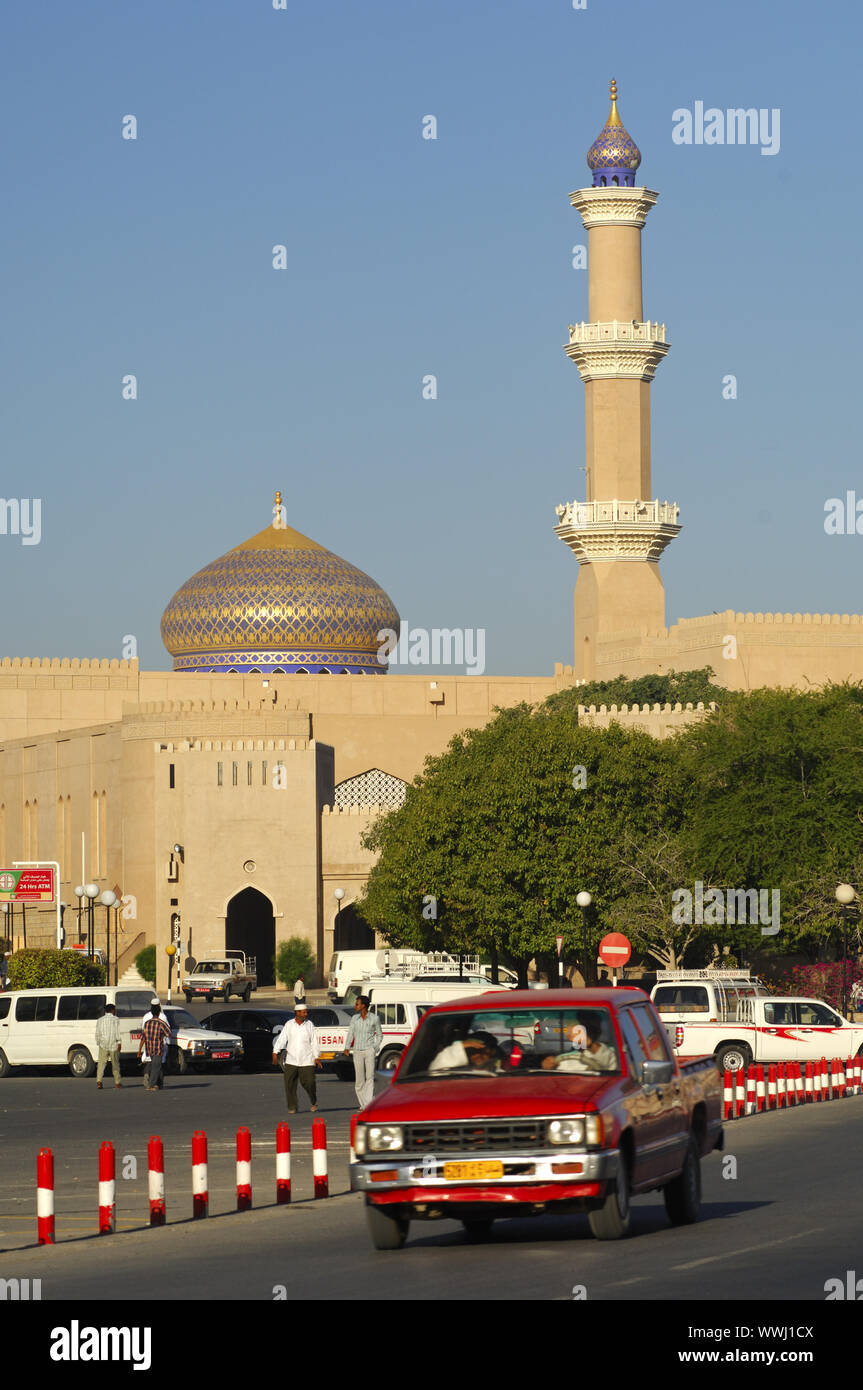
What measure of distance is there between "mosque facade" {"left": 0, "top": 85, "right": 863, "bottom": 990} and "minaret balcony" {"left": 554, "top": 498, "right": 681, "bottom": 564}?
6cm

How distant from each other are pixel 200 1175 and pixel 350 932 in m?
55.5

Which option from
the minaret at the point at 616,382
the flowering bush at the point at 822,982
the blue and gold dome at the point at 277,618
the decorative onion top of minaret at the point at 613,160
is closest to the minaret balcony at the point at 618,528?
the minaret at the point at 616,382

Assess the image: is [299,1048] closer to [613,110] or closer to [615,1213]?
[615,1213]

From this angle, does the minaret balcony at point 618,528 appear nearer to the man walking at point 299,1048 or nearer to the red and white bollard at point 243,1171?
the man walking at point 299,1048

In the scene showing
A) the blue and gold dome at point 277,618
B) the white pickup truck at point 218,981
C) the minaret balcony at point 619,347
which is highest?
the minaret balcony at point 619,347

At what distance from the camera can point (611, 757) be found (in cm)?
4700

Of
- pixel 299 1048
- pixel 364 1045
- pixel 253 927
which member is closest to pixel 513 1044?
pixel 299 1048

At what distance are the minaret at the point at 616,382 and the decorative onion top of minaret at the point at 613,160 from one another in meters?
0.03

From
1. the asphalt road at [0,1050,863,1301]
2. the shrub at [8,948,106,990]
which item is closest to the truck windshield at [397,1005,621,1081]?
the asphalt road at [0,1050,863,1301]

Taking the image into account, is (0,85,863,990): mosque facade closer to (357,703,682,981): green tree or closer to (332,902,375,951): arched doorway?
(332,902,375,951): arched doorway

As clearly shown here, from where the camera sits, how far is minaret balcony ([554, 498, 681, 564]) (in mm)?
68000

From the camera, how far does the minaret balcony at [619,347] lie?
6656 cm
